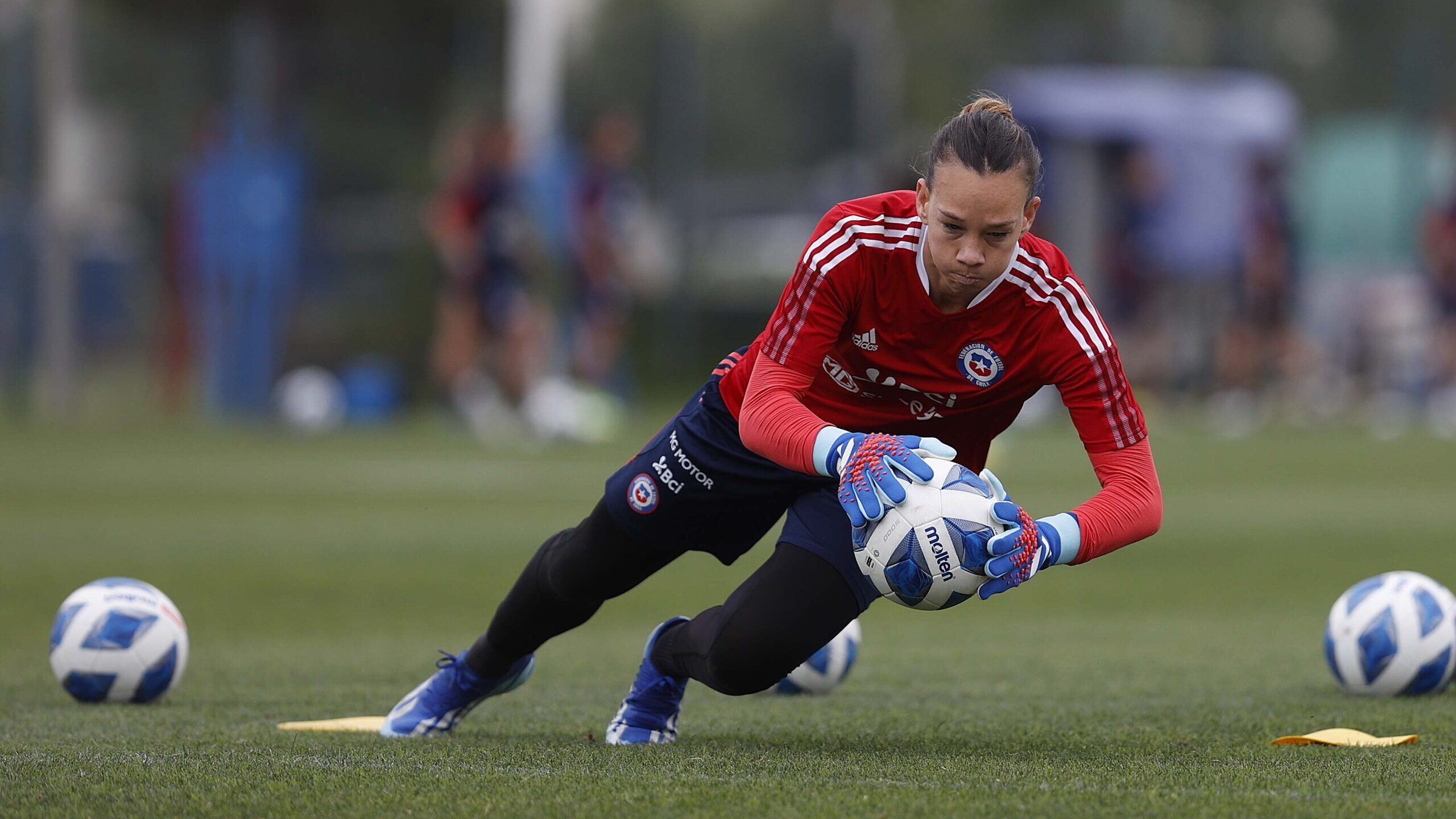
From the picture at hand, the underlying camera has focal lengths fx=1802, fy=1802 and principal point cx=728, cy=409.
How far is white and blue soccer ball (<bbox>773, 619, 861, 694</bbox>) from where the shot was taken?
621 cm

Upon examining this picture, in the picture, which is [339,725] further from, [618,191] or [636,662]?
[618,191]

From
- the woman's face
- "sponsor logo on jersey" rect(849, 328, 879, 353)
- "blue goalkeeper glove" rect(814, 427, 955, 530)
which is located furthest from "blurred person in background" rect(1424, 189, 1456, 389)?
"blue goalkeeper glove" rect(814, 427, 955, 530)

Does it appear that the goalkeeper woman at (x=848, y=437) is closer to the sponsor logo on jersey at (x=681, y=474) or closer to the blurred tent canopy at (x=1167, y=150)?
the sponsor logo on jersey at (x=681, y=474)

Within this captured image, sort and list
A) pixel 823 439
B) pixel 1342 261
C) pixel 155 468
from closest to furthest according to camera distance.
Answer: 1. pixel 823 439
2. pixel 155 468
3. pixel 1342 261

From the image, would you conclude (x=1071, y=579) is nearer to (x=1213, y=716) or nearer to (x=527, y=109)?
(x=1213, y=716)

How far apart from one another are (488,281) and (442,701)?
14.2m

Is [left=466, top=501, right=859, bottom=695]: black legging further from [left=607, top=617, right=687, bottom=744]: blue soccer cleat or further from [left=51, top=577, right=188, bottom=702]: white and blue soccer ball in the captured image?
[left=51, top=577, right=188, bottom=702]: white and blue soccer ball

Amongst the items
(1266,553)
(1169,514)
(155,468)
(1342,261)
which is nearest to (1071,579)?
(1266,553)

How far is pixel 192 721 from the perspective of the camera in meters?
5.39

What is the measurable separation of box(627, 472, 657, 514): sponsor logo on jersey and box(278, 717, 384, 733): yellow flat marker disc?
41.3 inches

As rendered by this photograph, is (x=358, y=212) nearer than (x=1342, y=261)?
Yes

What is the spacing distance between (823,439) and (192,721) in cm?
227

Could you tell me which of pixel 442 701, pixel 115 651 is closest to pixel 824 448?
pixel 442 701

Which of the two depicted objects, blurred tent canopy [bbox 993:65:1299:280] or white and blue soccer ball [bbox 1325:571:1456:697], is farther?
blurred tent canopy [bbox 993:65:1299:280]
